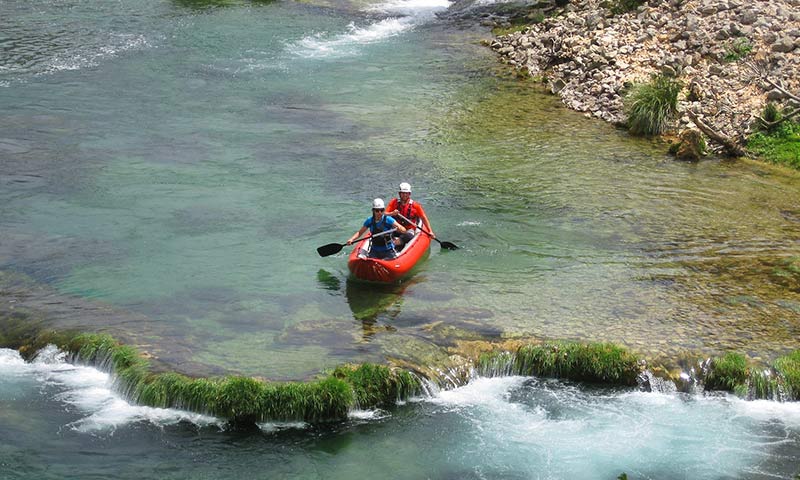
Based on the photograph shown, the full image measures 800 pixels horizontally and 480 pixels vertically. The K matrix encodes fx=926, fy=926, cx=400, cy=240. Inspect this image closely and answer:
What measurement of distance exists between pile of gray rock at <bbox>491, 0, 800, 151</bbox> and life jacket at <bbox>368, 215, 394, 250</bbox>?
37.5ft

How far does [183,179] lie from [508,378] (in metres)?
10.9

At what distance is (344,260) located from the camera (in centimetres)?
1909

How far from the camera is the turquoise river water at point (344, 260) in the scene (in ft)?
44.2

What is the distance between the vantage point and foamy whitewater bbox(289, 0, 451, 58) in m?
34.8

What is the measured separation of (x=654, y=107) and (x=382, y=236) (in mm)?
11205

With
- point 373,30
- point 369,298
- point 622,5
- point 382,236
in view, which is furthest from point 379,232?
point 373,30

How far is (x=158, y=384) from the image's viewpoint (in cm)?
1411

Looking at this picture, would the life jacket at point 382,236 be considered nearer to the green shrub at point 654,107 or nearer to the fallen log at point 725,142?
the green shrub at point 654,107

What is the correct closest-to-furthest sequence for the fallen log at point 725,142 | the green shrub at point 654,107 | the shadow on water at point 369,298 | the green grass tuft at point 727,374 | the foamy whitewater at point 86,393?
1. the foamy whitewater at point 86,393
2. the green grass tuft at point 727,374
3. the shadow on water at point 369,298
4. the fallen log at point 725,142
5. the green shrub at point 654,107

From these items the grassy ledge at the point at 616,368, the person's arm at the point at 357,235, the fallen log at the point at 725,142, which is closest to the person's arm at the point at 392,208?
the person's arm at the point at 357,235

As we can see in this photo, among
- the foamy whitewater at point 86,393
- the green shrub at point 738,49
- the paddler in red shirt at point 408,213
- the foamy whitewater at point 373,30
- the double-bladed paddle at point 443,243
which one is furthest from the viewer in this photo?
the foamy whitewater at point 373,30

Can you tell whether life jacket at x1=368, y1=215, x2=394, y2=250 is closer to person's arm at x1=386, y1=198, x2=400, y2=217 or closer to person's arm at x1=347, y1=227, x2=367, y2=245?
person's arm at x1=347, y1=227, x2=367, y2=245

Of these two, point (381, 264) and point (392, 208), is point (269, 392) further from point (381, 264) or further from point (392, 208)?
point (392, 208)

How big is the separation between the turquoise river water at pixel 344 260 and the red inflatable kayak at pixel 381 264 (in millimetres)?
303
